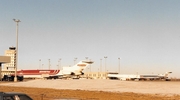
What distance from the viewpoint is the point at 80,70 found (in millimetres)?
133125

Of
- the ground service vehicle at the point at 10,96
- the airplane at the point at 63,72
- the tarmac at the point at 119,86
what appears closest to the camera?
the ground service vehicle at the point at 10,96

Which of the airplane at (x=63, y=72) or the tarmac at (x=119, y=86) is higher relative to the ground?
the airplane at (x=63, y=72)

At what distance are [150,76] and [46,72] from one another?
58.6 meters

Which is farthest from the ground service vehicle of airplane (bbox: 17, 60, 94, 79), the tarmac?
airplane (bbox: 17, 60, 94, 79)

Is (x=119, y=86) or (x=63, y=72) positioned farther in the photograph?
(x=63, y=72)

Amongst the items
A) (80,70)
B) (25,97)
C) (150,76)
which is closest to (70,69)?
(80,70)

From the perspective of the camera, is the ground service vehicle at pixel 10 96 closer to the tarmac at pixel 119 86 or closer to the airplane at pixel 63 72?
the tarmac at pixel 119 86

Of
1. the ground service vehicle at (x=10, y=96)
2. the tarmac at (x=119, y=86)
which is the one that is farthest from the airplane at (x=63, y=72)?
the ground service vehicle at (x=10, y=96)

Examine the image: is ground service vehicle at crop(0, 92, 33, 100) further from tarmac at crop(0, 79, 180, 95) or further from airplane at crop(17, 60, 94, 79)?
airplane at crop(17, 60, 94, 79)

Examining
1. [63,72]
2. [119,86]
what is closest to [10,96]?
[119,86]

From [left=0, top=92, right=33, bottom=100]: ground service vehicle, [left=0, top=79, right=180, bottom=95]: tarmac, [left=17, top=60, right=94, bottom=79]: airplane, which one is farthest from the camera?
[left=17, top=60, right=94, bottom=79]: airplane

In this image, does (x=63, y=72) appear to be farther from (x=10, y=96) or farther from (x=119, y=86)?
(x=10, y=96)

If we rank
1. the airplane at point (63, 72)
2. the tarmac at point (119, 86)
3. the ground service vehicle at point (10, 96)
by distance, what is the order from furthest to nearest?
the airplane at point (63, 72) → the tarmac at point (119, 86) → the ground service vehicle at point (10, 96)

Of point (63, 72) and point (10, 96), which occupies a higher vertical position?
point (63, 72)
